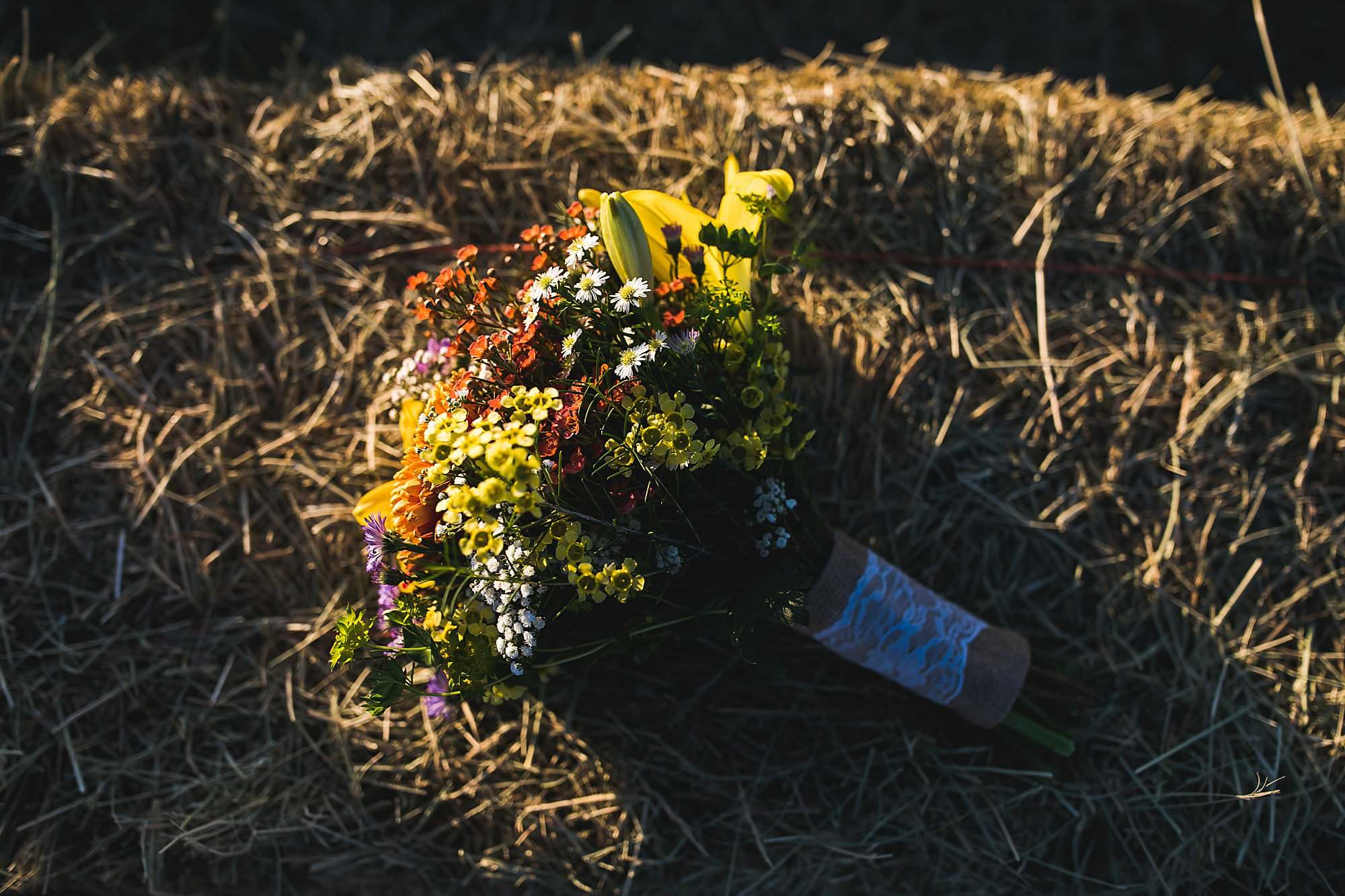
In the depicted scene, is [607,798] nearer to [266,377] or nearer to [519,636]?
[519,636]

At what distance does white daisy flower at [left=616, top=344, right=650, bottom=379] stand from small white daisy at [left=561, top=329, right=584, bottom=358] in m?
0.06

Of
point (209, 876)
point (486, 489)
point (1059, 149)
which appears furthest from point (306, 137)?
point (1059, 149)

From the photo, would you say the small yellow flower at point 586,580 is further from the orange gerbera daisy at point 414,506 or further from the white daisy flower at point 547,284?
the white daisy flower at point 547,284

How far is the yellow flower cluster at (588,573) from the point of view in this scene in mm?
1053

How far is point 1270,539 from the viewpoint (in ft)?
5.37

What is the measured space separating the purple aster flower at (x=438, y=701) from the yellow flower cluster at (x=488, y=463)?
0.38 meters

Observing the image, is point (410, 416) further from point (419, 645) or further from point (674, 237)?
point (674, 237)

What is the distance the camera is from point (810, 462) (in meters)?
1.63

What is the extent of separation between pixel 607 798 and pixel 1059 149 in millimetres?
1520

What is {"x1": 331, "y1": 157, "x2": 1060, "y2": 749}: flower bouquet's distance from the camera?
1.07 m

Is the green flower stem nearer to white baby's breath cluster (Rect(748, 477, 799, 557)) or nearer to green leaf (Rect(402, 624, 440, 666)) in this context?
white baby's breath cluster (Rect(748, 477, 799, 557))

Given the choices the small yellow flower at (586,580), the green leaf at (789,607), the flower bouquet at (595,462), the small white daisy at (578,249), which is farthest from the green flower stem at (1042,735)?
the small white daisy at (578,249)

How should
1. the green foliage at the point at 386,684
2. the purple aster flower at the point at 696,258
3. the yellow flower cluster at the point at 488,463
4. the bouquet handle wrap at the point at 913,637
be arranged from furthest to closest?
the bouquet handle wrap at the point at 913,637 < the purple aster flower at the point at 696,258 < the green foliage at the point at 386,684 < the yellow flower cluster at the point at 488,463

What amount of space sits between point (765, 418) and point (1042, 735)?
80 centimetres
